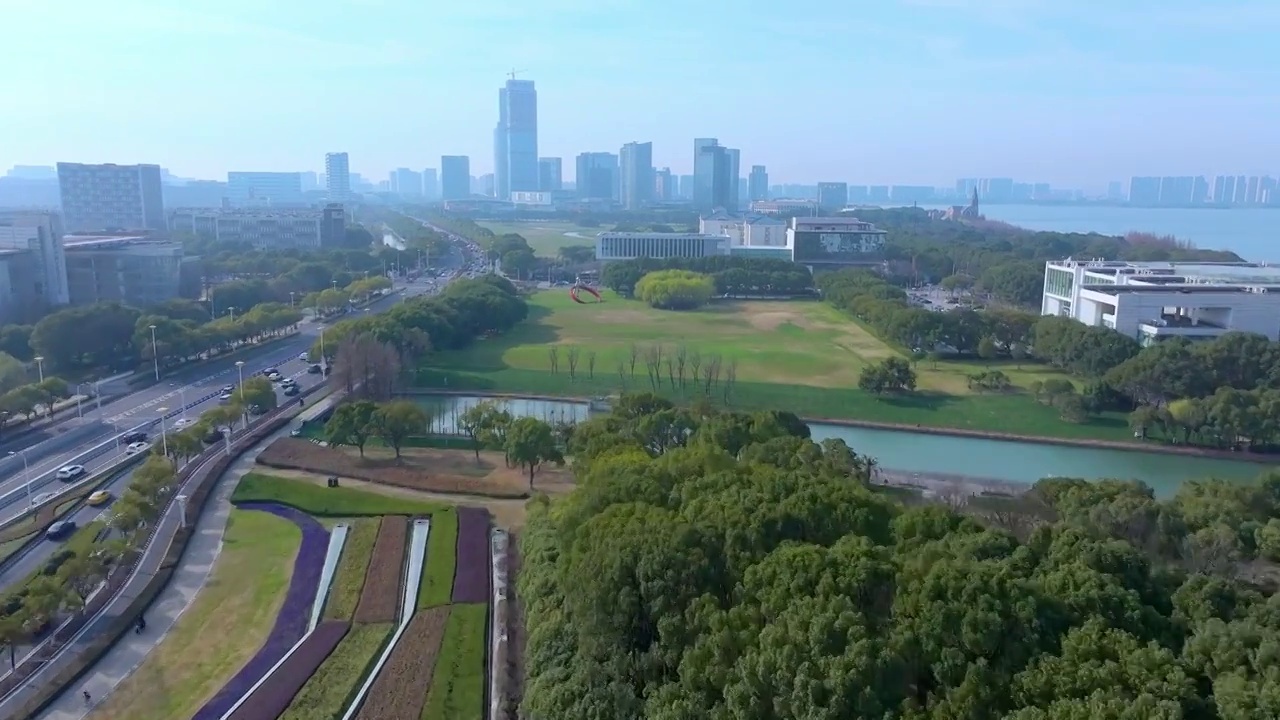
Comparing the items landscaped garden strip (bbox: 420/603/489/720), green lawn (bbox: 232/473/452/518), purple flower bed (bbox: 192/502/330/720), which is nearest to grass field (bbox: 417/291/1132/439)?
green lawn (bbox: 232/473/452/518)

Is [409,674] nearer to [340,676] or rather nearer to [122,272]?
[340,676]

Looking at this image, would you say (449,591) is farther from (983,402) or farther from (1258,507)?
(983,402)

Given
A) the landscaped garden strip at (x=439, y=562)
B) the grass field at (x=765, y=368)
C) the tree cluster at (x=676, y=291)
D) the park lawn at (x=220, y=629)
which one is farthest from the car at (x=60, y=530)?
the tree cluster at (x=676, y=291)

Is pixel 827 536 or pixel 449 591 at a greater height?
pixel 827 536

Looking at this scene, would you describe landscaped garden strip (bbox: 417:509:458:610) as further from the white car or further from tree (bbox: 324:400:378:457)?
the white car

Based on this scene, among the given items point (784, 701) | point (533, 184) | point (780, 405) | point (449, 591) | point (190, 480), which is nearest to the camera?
point (784, 701)

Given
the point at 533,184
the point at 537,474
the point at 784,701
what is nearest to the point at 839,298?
the point at 537,474
